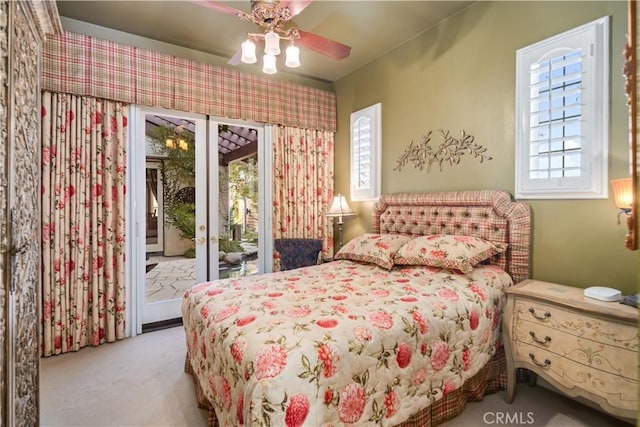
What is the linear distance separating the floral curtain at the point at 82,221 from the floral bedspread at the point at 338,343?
131 centimetres

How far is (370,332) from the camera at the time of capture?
145 cm

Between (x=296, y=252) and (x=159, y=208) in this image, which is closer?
(x=159, y=208)

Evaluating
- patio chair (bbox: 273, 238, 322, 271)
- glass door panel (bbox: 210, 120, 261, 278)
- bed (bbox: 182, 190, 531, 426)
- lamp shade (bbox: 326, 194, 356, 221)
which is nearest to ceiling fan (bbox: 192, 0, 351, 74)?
bed (bbox: 182, 190, 531, 426)

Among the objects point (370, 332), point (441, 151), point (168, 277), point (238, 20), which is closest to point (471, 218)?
point (441, 151)

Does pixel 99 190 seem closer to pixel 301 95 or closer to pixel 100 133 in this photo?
pixel 100 133

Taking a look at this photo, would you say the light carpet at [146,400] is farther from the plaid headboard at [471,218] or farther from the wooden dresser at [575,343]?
the plaid headboard at [471,218]

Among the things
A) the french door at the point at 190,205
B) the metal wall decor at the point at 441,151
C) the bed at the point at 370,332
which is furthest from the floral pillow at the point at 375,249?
the french door at the point at 190,205

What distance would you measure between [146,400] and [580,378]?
2595 mm

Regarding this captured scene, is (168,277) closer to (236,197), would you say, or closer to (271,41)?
(236,197)

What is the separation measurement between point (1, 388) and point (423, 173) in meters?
3.17

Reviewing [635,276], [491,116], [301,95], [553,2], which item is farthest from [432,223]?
[301,95]

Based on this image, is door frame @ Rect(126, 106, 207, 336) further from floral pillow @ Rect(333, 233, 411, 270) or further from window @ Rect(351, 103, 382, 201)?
window @ Rect(351, 103, 382, 201)

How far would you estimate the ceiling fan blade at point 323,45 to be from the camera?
2168 millimetres

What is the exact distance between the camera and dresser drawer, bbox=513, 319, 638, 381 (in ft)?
5.01
